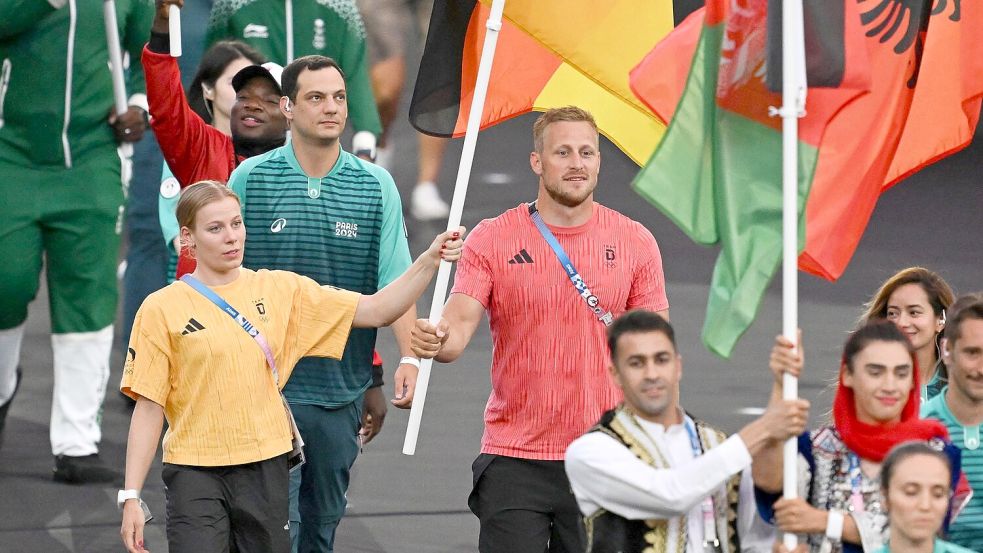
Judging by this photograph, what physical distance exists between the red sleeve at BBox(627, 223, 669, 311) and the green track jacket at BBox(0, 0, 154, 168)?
Result: 3722 millimetres

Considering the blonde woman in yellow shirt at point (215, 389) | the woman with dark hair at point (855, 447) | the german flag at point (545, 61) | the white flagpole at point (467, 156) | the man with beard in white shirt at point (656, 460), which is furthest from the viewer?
the german flag at point (545, 61)

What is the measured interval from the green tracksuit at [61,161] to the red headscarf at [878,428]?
203 inches

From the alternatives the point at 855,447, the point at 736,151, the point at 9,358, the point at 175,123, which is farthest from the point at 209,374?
the point at 9,358

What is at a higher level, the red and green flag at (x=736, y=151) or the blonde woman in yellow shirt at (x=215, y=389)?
the red and green flag at (x=736, y=151)

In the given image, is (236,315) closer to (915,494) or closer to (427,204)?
(915,494)

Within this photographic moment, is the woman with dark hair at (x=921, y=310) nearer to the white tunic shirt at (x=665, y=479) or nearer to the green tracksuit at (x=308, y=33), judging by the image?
the white tunic shirt at (x=665, y=479)

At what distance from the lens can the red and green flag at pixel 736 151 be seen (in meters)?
6.16

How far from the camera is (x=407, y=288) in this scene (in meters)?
6.99

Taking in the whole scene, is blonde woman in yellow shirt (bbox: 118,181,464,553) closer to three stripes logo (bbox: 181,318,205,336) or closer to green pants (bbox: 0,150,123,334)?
three stripes logo (bbox: 181,318,205,336)

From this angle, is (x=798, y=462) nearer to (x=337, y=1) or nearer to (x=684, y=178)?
(x=684, y=178)

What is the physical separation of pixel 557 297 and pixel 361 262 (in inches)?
38.9

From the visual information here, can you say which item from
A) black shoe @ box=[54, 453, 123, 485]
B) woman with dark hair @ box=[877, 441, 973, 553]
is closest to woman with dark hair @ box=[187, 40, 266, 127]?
black shoe @ box=[54, 453, 123, 485]

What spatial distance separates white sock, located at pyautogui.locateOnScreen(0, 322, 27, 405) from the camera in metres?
10.2

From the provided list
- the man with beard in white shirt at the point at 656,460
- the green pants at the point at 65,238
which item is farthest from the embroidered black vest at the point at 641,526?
the green pants at the point at 65,238
